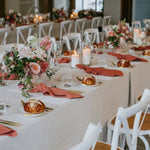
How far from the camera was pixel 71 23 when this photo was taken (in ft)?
26.0

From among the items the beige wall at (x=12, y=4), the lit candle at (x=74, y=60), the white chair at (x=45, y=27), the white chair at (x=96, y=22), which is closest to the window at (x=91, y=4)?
the white chair at (x=96, y=22)

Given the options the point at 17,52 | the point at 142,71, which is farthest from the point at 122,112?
the point at 142,71

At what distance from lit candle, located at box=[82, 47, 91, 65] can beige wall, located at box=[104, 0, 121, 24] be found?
7205 millimetres

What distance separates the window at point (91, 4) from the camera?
12016mm

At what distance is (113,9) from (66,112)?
860cm

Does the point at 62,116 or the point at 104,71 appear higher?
the point at 104,71

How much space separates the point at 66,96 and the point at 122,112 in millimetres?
630

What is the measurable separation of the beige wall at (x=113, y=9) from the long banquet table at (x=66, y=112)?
24.0ft

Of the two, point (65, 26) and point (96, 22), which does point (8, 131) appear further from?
point (96, 22)

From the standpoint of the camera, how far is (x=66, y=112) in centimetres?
195

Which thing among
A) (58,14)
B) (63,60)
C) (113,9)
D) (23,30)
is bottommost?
(63,60)

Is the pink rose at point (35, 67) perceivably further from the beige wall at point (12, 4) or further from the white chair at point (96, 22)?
the beige wall at point (12, 4)

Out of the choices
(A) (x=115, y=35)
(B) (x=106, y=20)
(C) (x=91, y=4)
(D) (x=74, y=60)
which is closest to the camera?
(D) (x=74, y=60)

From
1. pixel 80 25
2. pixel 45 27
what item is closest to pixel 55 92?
pixel 45 27
